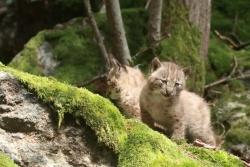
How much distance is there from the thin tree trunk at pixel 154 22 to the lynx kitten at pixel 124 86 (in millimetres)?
1628

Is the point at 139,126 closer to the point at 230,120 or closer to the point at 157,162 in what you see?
the point at 157,162

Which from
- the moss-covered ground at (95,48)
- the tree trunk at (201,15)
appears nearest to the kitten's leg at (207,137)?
the moss-covered ground at (95,48)

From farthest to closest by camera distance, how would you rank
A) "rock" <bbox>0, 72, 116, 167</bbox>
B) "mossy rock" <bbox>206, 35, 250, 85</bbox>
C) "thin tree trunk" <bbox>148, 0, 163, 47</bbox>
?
"mossy rock" <bbox>206, 35, 250, 85</bbox> < "thin tree trunk" <bbox>148, 0, 163, 47</bbox> < "rock" <bbox>0, 72, 116, 167</bbox>

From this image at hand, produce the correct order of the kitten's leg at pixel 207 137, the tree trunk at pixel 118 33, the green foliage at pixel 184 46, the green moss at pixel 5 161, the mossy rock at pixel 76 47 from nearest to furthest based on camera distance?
the green moss at pixel 5 161, the kitten's leg at pixel 207 137, the tree trunk at pixel 118 33, the green foliage at pixel 184 46, the mossy rock at pixel 76 47

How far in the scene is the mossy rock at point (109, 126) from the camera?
175 inches

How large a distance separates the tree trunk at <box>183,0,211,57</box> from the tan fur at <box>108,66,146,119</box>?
181 cm

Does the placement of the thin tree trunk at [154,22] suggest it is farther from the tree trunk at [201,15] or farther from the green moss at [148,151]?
Result: the green moss at [148,151]

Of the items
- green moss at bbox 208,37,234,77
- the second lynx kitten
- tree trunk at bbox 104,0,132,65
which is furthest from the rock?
green moss at bbox 208,37,234,77

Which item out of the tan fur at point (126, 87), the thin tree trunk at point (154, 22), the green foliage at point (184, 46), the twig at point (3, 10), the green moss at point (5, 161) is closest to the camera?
the green moss at point (5, 161)

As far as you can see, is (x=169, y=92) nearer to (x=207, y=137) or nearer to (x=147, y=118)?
(x=147, y=118)

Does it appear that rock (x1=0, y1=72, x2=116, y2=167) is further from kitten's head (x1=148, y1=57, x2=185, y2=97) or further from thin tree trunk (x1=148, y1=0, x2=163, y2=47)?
thin tree trunk (x1=148, y1=0, x2=163, y2=47)

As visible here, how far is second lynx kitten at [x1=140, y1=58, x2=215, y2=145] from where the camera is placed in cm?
658

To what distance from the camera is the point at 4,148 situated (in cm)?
414

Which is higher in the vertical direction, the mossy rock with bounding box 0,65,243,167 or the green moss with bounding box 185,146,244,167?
the mossy rock with bounding box 0,65,243,167
